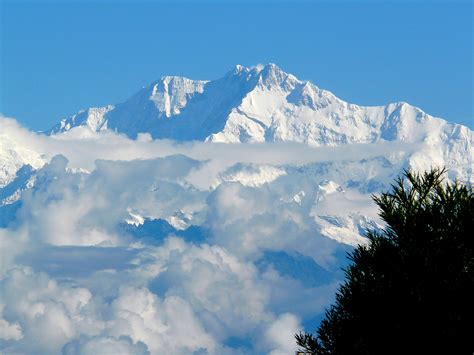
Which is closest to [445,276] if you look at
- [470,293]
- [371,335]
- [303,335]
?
[470,293]

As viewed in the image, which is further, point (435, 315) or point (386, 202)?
point (386, 202)

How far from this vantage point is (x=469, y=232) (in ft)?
91.9

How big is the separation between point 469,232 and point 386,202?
8.90 feet

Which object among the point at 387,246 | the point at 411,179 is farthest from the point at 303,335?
the point at 411,179

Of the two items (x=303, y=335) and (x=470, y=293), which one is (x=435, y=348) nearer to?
(x=470, y=293)

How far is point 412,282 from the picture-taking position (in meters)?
27.6

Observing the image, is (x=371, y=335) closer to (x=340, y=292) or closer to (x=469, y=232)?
(x=340, y=292)

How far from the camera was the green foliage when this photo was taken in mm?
27031

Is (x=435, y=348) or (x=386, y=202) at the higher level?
(x=386, y=202)

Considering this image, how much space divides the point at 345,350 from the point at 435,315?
2945mm

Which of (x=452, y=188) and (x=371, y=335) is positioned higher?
(x=452, y=188)

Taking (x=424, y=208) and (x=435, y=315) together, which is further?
(x=424, y=208)

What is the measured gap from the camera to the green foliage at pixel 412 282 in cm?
2703

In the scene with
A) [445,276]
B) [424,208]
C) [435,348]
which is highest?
[424,208]
